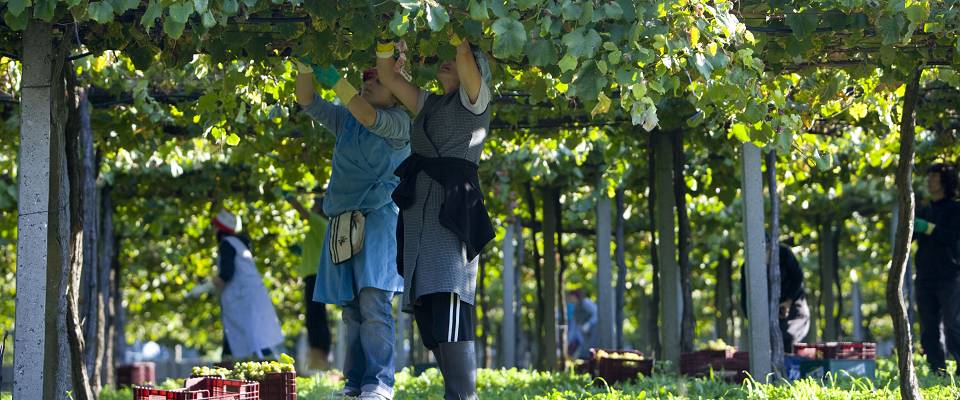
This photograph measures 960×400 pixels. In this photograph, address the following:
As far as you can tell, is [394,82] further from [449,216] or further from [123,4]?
[123,4]

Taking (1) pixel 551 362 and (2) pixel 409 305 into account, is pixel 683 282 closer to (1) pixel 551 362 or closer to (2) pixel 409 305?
(1) pixel 551 362

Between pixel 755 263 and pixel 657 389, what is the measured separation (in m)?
0.99

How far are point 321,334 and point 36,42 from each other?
5.82 m

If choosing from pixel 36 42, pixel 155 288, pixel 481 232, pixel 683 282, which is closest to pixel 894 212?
pixel 683 282

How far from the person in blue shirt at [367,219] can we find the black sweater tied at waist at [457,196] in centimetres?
54

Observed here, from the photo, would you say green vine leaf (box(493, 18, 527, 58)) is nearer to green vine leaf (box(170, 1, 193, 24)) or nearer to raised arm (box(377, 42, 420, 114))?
green vine leaf (box(170, 1, 193, 24))

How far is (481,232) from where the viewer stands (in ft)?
16.2

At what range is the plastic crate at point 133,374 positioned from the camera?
1351 cm

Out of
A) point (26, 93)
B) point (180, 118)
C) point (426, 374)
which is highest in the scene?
point (180, 118)

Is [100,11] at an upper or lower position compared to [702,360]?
upper

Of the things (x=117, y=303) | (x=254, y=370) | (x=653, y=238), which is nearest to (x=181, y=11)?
(x=254, y=370)

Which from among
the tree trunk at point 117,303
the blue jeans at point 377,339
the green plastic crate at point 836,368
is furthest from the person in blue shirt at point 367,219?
the tree trunk at point 117,303

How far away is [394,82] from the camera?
5262 millimetres

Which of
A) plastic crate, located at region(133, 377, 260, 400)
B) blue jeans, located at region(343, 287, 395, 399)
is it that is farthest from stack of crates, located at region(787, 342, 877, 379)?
plastic crate, located at region(133, 377, 260, 400)
